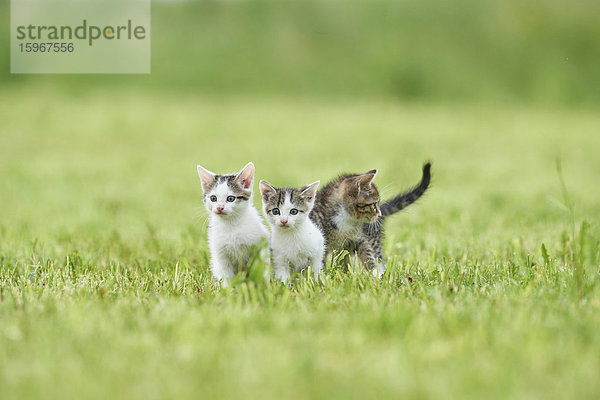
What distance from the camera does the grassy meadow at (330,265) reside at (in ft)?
8.29

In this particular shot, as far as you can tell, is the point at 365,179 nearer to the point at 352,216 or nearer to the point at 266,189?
the point at 352,216

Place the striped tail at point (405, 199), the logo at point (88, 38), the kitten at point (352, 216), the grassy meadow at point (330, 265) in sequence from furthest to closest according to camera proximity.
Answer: the logo at point (88, 38)
the striped tail at point (405, 199)
the kitten at point (352, 216)
the grassy meadow at point (330, 265)

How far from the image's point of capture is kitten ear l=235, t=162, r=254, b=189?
4418 mm

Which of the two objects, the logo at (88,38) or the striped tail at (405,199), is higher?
the logo at (88,38)

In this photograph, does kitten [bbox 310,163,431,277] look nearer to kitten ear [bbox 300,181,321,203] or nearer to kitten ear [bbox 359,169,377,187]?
kitten ear [bbox 359,169,377,187]

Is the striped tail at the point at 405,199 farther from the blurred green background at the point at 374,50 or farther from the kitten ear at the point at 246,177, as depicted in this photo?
the blurred green background at the point at 374,50

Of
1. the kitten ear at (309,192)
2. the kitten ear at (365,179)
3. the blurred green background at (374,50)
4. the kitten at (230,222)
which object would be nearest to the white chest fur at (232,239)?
the kitten at (230,222)

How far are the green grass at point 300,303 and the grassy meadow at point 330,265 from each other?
0.6 inches

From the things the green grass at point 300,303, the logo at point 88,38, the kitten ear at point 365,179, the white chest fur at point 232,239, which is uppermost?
the logo at point 88,38

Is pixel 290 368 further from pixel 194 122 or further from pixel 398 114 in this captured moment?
pixel 398 114

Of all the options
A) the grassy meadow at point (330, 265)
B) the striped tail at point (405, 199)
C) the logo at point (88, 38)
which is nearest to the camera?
the grassy meadow at point (330, 265)

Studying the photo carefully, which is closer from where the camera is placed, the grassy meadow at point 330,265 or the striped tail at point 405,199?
the grassy meadow at point 330,265

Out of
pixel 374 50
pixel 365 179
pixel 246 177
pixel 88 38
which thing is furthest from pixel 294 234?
pixel 374 50

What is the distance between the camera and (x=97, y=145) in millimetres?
16781
